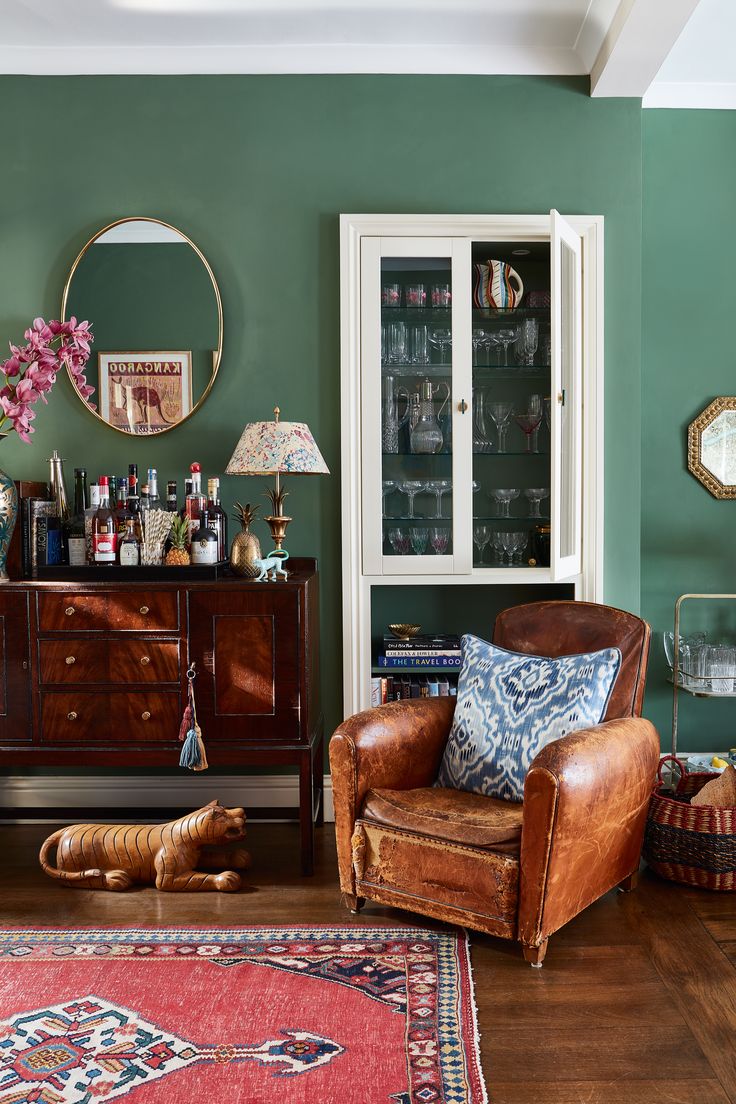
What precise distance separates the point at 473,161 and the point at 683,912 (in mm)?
2817

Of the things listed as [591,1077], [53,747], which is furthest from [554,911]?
[53,747]

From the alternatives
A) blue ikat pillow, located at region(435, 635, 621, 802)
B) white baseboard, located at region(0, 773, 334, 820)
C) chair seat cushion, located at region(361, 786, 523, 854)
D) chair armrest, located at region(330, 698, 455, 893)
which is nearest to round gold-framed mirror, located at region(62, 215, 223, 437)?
white baseboard, located at region(0, 773, 334, 820)

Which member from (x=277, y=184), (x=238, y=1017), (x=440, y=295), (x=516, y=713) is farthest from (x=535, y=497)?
(x=238, y=1017)

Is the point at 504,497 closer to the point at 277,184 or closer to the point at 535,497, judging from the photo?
the point at 535,497

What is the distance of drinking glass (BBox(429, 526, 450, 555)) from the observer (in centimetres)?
352

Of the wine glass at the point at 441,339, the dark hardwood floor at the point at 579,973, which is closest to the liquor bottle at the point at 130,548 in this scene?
the dark hardwood floor at the point at 579,973

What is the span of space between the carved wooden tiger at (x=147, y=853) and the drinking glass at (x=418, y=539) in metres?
1.21

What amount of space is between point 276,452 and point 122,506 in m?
0.72

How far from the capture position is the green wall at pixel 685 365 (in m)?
3.87

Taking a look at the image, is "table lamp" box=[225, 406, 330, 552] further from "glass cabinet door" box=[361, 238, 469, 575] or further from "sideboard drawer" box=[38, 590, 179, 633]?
"sideboard drawer" box=[38, 590, 179, 633]

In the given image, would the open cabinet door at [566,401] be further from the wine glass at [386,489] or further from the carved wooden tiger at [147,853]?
the carved wooden tiger at [147,853]

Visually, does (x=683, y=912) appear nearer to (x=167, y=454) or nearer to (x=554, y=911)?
(x=554, y=911)

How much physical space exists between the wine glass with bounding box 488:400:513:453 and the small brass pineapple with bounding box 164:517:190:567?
4.13 feet

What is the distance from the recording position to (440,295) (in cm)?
349
